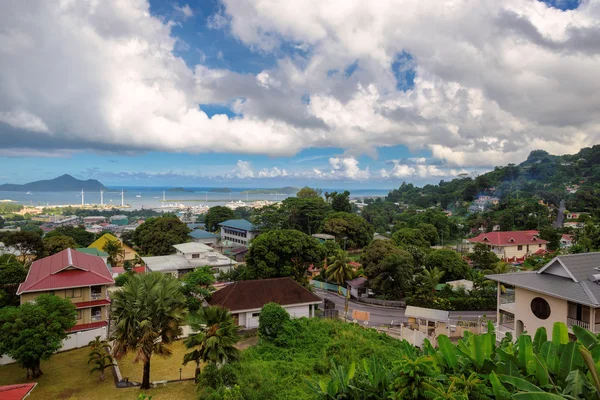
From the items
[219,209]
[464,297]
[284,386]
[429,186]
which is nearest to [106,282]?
[284,386]

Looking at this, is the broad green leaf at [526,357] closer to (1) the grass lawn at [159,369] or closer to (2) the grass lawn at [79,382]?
(2) the grass lawn at [79,382]

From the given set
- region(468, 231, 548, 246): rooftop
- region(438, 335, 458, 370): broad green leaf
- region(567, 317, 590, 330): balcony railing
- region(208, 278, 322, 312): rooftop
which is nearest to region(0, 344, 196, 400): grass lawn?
region(208, 278, 322, 312): rooftop

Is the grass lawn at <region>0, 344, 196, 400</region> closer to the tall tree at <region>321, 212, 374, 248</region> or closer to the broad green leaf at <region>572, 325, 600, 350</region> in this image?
the broad green leaf at <region>572, 325, 600, 350</region>

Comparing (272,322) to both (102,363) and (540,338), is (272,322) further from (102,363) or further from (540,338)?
(540,338)

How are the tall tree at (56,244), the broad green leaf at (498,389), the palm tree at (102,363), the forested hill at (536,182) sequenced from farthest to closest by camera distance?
the forested hill at (536,182)
the tall tree at (56,244)
the palm tree at (102,363)
the broad green leaf at (498,389)

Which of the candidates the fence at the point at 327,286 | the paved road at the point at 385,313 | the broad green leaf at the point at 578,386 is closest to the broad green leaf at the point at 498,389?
the broad green leaf at the point at 578,386

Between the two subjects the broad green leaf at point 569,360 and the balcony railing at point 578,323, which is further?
the balcony railing at point 578,323
